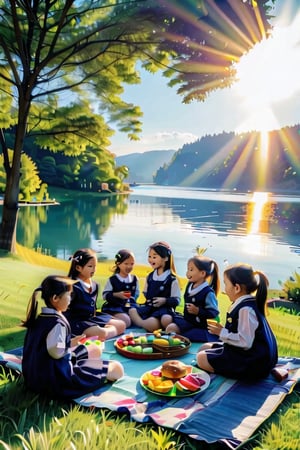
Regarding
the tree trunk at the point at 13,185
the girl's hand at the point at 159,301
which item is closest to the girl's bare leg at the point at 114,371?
the girl's hand at the point at 159,301

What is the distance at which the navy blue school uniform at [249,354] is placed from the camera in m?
2.87

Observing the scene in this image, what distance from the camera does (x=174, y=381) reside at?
276 cm

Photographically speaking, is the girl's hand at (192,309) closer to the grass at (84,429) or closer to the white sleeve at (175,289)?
the white sleeve at (175,289)

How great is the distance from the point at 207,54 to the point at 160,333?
5348mm

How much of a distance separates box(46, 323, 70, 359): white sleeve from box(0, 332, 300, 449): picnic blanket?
331mm

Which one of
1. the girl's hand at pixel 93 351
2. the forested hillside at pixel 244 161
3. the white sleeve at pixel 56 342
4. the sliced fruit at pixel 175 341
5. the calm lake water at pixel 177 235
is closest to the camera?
the white sleeve at pixel 56 342

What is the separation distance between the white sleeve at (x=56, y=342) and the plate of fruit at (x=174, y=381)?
59 cm

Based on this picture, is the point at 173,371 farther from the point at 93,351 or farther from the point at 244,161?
the point at 244,161

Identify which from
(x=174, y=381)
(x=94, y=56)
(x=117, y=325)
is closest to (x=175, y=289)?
(x=117, y=325)

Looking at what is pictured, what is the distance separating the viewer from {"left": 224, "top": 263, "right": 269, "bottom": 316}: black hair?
9.41 feet

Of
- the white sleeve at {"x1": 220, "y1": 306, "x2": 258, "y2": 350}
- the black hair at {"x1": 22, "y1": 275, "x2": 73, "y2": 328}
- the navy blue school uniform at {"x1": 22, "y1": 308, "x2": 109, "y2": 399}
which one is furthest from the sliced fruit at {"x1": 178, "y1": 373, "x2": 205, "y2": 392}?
the black hair at {"x1": 22, "y1": 275, "x2": 73, "y2": 328}

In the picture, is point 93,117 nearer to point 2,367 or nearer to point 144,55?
point 144,55

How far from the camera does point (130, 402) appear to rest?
8.42 ft

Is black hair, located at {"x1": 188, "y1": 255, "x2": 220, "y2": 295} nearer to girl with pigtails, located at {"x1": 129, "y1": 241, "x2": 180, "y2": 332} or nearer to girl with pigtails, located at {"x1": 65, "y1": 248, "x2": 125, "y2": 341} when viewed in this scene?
girl with pigtails, located at {"x1": 129, "y1": 241, "x2": 180, "y2": 332}
